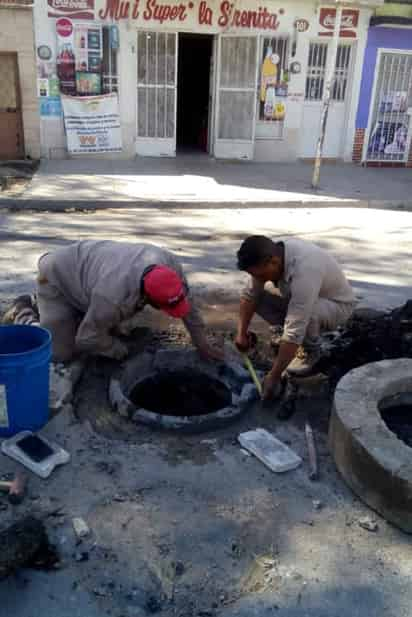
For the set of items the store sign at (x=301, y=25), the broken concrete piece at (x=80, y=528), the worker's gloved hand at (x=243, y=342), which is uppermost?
the store sign at (x=301, y=25)

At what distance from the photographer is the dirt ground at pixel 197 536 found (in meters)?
2.35

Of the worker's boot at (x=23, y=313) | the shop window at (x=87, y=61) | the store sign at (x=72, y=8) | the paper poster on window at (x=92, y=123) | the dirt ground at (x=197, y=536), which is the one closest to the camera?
the dirt ground at (x=197, y=536)

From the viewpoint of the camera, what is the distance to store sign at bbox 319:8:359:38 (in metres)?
12.6

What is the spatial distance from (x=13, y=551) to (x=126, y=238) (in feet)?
17.8

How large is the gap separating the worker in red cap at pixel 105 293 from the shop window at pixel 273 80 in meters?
10.2


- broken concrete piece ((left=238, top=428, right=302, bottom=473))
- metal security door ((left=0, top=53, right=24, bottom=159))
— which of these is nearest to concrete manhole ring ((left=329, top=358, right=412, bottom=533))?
broken concrete piece ((left=238, top=428, right=302, bottom=473))

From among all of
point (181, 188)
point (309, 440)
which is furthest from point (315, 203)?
point (309, 440)

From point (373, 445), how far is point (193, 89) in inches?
612

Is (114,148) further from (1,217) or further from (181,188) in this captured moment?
(1,217)

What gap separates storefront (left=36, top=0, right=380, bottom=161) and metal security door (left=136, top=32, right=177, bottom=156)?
0.9 inches

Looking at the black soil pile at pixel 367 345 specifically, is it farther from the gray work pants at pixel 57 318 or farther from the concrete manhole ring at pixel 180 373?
the gray work pants at pixel 57 318

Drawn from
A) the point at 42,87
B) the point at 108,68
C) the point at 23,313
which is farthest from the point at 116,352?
the point at 108,68

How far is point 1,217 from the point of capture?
843 cm

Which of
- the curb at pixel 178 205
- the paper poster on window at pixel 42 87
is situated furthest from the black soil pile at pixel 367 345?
the paper poster on window at pixel 42 87
